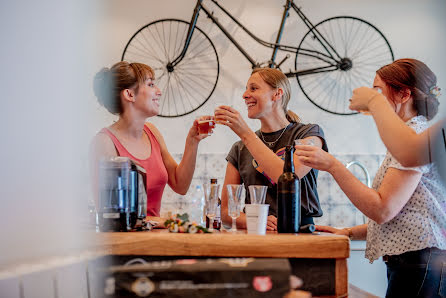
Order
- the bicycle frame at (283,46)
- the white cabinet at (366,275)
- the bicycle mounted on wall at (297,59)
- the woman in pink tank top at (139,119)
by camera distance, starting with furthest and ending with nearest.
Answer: the bicycle mounted on wall at (297,59) → the bicycle frame at (283,46) → the white cabinet at (366,275) → the woman in pink tank top at (139,119)

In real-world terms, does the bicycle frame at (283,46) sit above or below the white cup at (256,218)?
above

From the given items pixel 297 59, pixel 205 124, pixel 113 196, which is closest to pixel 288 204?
pixel 113 196

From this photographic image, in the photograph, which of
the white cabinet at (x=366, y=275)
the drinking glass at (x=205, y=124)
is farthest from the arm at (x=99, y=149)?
the white cabinet at (x=366, y=275)

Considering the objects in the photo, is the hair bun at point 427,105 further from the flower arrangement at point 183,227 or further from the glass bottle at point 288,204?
the flower arrangement at point 183,227

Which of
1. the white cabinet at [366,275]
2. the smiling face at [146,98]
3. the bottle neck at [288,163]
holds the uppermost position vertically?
the smiling face at [146,98]

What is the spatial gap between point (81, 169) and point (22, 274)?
661 millimetres

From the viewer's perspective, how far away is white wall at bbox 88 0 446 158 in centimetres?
344

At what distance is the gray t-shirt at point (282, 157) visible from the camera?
1.79m

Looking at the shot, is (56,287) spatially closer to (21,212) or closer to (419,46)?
(21,212)

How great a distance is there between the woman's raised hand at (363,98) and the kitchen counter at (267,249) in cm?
37

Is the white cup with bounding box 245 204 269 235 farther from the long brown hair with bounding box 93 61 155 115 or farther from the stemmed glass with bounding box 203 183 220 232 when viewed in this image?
the long brown hair with bounding box 93 61 155 115

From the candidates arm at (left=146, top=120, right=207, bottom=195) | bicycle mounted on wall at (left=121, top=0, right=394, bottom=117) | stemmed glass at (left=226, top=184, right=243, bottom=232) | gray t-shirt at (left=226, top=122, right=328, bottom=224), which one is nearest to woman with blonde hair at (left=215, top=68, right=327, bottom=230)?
gray t-shirt at (left=226, top=122, right=328, bottom=224)

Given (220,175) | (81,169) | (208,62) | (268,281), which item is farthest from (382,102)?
(208,62)

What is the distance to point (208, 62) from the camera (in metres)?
3.51
